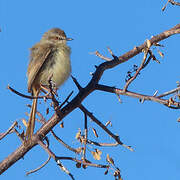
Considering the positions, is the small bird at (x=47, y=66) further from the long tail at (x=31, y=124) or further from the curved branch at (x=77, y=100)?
the curved branch at (x=77, y=100)

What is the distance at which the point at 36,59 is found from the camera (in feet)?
15.6

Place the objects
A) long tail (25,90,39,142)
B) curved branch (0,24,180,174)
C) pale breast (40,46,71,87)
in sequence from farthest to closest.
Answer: pale breast (40,46,71,87) < long tail (25,90,39,142) < curved branch (0,24,180,174)

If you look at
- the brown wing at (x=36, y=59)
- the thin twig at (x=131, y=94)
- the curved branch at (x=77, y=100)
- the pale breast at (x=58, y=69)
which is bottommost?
the thin twig at (x=131, y=94)

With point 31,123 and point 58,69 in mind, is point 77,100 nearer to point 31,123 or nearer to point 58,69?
point 31,123

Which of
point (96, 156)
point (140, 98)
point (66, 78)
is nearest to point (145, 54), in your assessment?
point (140, 98)

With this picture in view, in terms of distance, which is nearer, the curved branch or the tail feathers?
the curved branch

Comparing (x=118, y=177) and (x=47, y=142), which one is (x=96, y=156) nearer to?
(x=118, y=177)

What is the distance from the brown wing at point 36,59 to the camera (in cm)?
461

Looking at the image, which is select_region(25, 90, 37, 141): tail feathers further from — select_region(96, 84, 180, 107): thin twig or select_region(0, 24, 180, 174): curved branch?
select_region(96, 84, 180, 107): thin twig

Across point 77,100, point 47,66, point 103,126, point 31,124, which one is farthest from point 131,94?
point 47,66

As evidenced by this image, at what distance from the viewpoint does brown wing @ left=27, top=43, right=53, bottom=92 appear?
461 cm

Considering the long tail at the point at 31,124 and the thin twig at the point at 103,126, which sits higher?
the long tail at the point at 31,124

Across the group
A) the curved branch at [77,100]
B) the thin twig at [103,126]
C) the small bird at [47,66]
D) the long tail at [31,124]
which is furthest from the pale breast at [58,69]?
the thin twig at [103,126]

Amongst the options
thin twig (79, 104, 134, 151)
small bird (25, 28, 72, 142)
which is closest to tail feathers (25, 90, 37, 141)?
thin twig (79, 104, 134, 151)
